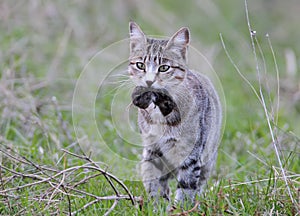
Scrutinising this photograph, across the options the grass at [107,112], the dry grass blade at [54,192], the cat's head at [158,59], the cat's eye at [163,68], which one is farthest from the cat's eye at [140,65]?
the dry grass blade at [54,192]

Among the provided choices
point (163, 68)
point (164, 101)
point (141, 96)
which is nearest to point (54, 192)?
point (141, 96)

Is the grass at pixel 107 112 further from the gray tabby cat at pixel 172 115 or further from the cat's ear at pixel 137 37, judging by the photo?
the cat's ear at pixel 137 37

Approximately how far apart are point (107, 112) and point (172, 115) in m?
2.71

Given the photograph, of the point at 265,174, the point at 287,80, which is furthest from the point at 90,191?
the point at 287,80

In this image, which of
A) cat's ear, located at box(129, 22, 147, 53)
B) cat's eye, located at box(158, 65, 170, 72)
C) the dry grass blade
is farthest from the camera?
cat's ear, located at box(129, 22, 147, 53)

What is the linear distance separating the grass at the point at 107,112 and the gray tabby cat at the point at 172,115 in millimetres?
181

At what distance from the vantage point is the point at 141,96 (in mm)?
3955

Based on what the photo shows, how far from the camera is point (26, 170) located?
14.9 ft

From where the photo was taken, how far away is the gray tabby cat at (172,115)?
395 cm

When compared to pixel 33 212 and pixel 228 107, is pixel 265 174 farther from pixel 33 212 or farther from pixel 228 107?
pixel 228 107

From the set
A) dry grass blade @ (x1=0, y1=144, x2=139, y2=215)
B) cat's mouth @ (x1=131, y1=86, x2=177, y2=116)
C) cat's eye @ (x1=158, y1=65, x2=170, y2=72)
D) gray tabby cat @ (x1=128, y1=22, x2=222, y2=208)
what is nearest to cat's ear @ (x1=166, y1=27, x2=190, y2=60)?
gray tabby cat @ (x1=128, y1=22, x2=222, y2=208)

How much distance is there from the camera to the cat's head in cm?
390

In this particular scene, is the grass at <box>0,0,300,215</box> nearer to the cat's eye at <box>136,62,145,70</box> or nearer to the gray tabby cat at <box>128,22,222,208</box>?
the gray tabby cat at <box>128,22,222,208</box>

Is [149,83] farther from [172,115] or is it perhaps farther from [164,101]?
[172,115]
